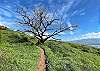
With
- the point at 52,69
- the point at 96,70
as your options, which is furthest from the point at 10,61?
the point at 96,70

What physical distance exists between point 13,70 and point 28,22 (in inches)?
1829

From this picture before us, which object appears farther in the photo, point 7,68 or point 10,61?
point 10,61

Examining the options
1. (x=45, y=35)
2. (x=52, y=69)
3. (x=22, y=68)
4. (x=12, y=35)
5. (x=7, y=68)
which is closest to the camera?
(x=7, y=68)

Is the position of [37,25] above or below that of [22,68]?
above

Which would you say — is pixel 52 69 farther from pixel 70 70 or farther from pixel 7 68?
pixel 7 68

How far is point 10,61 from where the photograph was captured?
2438 centimetres

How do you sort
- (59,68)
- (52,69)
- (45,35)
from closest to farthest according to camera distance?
1. (52,69)
2. (59,68)
3. (45,35)

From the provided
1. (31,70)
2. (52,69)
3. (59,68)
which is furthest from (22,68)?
(59,68)

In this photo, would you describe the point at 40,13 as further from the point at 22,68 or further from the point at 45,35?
the point at 22,68

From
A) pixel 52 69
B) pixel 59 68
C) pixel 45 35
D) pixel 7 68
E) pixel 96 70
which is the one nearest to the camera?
pixel 7 68

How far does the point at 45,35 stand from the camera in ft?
217

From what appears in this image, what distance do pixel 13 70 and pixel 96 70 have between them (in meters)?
21.4

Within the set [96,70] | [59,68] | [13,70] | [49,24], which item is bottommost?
[96,70]

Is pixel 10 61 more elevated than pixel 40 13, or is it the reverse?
pixel 40 13
